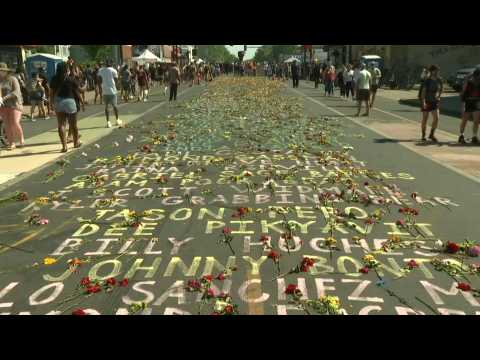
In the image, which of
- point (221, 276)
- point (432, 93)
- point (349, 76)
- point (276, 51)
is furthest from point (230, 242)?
point (276, 51)

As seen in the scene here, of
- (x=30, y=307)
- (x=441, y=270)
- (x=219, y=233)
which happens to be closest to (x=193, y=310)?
(x=30, y=307)

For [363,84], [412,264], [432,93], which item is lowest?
[412,264]

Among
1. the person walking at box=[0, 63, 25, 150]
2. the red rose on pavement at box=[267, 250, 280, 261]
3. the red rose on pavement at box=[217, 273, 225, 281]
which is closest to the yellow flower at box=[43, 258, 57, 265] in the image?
the red rose on pavement at box=[217, 273, 225, 281]

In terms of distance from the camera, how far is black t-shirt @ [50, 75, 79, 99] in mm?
11049

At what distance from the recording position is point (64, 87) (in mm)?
11078

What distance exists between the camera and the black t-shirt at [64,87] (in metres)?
11.0

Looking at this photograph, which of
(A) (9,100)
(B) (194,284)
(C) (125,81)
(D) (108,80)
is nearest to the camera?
(B) (194,284)

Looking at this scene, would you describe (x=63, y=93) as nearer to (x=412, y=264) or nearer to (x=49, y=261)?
(x=49, y=261)

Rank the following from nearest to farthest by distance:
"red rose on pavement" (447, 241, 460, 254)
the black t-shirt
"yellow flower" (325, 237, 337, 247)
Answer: "red rose on pavement" (447, 241, 460, 254)
"yellow flower" (325, 237, 337, 247)
the black t-shirt

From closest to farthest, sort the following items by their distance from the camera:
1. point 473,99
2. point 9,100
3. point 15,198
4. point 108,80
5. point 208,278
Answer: point 208,278, point 15,198, point 9,100, point 473,99, point 108,80

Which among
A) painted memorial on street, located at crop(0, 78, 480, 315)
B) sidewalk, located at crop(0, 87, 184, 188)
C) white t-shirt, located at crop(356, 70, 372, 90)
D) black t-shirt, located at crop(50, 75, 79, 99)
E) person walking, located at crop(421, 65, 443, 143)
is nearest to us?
painted memorial on street, located at crop(0, 78, 480, 315)

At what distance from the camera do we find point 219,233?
19.3 ft

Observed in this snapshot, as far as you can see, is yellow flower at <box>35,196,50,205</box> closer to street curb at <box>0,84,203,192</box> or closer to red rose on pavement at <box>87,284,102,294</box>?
street curb at <box>0,84,203,192</box>
